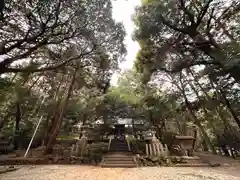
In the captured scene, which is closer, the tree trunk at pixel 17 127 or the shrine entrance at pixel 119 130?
the tree trunk at pixel 17 127

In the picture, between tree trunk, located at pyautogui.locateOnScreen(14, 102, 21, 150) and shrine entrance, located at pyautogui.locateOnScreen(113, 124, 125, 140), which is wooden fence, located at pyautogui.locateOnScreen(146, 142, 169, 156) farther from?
tree trunk, located at pyautogui.locateOnScreen(14, 102, 21, 150)

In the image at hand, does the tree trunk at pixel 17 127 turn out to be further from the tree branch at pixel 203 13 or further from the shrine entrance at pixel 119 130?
the tree branch at pixel 203 13

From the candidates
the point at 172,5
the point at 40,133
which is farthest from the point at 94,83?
the point at 172,5

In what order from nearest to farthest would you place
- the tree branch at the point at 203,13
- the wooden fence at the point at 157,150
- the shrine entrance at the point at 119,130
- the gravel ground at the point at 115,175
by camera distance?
the gravel ground at the point at 115,175
the tree branch at the point at 203,13
the wooden fence at the point at 157,150
the shrine entrance at the point at 119,130

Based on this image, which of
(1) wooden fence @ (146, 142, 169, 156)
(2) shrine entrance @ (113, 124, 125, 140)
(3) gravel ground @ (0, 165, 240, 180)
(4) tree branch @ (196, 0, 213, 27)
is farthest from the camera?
(2) shrine entrance @ (113, 124, 125, 140)

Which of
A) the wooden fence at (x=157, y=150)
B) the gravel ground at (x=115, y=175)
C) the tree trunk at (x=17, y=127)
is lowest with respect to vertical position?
the gravel ground at (x=115, y=175)

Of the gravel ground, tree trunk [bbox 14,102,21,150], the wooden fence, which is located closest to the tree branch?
the wooden fence

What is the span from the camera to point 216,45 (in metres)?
7.15

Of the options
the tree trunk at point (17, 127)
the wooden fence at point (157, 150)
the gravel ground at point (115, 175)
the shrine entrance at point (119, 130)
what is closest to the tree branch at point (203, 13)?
the wooden fence at point (157, 150)

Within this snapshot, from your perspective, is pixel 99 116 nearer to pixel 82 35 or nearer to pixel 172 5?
pixel 82 35

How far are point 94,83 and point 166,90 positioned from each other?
16.7 ft

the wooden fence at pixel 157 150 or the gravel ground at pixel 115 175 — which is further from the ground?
the wooden fence at pixel 157 150

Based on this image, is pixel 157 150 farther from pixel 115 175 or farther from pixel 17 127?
pixel 17 127

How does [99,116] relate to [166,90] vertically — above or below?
below
